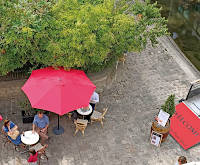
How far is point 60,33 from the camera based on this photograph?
35.2 feet

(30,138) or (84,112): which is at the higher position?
(84,112)

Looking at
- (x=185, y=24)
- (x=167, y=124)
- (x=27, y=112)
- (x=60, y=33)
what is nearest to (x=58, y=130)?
(x=27, y=112)

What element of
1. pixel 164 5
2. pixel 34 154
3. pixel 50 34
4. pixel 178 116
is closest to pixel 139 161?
pixel 178 116

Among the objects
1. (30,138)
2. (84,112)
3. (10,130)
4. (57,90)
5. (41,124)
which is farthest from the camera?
(84,112)

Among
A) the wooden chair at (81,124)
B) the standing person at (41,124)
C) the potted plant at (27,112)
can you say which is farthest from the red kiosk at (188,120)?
the potted plant at (27,112)

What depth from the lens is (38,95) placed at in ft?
32.7

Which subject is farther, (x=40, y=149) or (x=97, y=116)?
(x=97, y=116)

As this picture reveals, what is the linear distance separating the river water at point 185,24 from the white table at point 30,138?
32.1 feet

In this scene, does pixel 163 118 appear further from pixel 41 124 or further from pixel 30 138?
A: pixel 30 138

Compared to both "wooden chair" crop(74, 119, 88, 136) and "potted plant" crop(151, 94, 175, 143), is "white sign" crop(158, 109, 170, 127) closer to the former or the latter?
"potted plant" crop(151, 94, 175, 143)

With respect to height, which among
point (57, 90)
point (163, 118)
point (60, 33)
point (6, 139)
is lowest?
point (6, 139)

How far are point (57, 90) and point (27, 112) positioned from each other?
223 cm

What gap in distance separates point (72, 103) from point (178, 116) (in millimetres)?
4835

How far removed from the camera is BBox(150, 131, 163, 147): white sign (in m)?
10.9
